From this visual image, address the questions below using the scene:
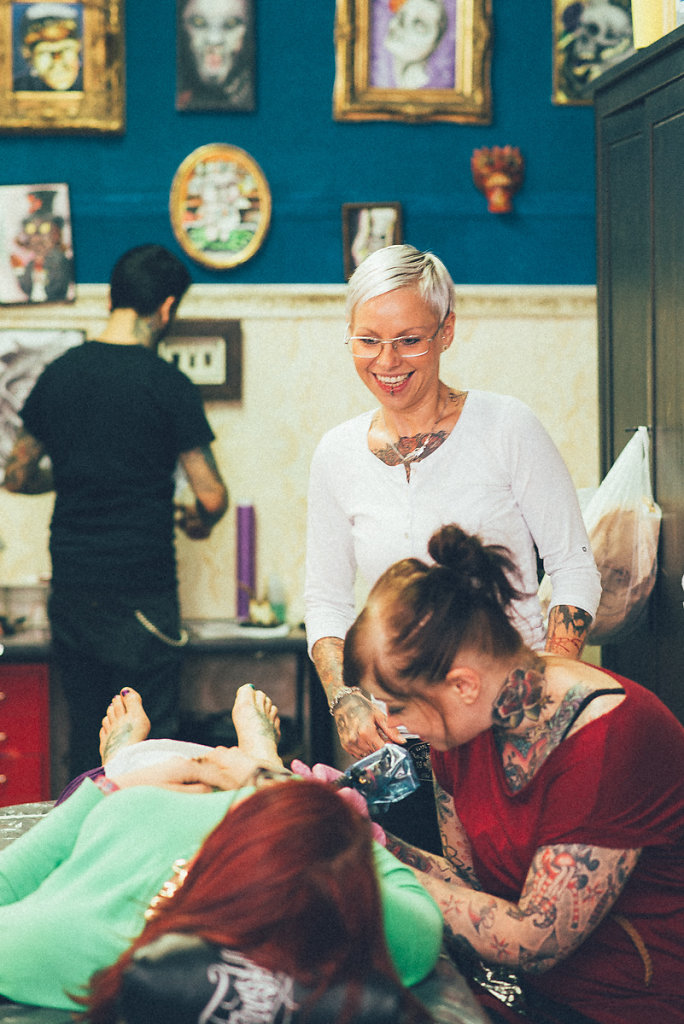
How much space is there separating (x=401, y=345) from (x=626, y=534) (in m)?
1.08

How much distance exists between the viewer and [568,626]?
6.17 ft

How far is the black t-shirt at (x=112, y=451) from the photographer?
2.93 metres

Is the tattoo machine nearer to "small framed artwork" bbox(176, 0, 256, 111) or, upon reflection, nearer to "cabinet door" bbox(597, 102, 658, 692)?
"cabinet door" bbox(597, 102, 658, 692)

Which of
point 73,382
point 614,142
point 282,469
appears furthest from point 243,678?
point 614,142

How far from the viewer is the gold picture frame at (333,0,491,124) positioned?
384cm

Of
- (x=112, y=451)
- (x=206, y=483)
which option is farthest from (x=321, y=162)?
(x=112, y=451)

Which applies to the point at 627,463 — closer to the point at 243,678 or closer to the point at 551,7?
the point at 243,678

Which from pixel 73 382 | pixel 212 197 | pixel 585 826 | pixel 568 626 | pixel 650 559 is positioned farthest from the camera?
pixel 212 197

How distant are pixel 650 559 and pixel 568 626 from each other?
91cm

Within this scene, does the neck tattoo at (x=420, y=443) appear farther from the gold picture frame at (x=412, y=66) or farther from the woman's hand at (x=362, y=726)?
the gold picture frame at (x=412, y=66)

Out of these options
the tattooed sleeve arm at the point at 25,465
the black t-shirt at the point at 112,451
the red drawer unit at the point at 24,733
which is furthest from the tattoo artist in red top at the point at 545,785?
the red drawer unit at the point at 24,733

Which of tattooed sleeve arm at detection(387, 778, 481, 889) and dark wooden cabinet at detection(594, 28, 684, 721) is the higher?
dark wooden cabinet at detection(594, 28, 684, 721)

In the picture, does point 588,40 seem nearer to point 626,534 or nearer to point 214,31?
point 214,31

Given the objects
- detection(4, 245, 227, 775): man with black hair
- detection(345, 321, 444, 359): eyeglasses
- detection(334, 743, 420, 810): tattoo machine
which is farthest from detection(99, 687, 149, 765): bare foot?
detection(4, 245, 227, 775): man with black hair
